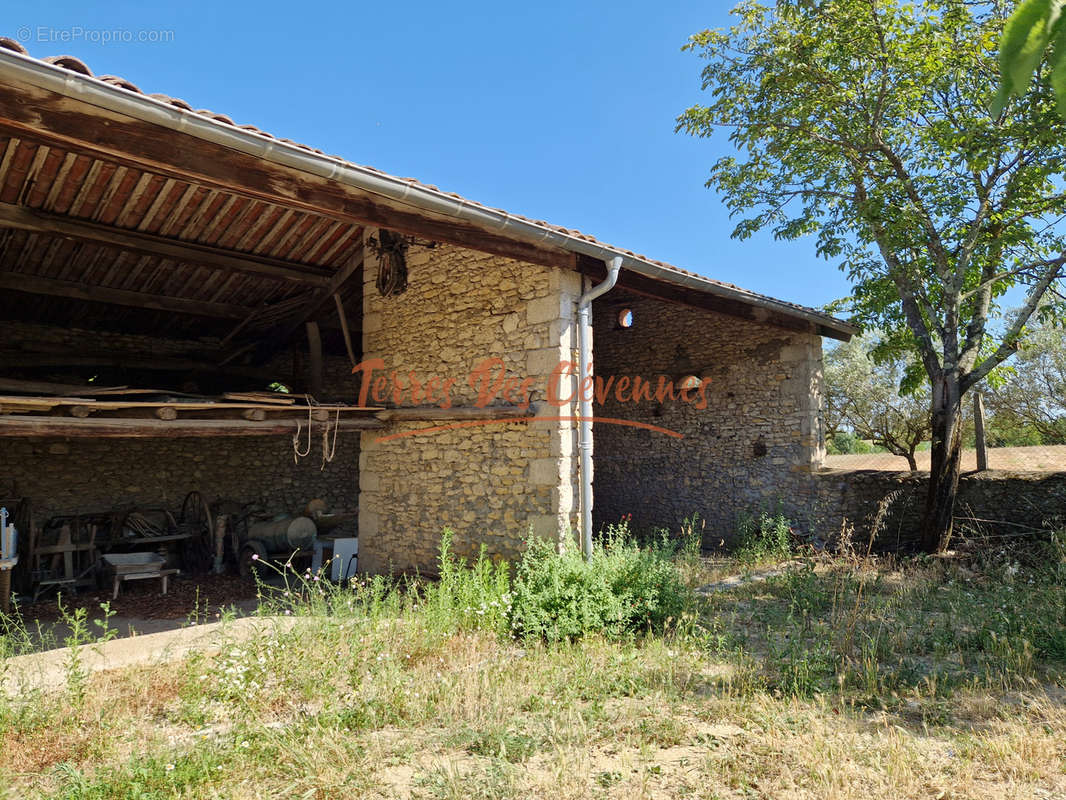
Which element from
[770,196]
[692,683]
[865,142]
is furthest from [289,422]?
[865,142]

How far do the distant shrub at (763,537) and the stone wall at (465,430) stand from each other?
11.7 feet

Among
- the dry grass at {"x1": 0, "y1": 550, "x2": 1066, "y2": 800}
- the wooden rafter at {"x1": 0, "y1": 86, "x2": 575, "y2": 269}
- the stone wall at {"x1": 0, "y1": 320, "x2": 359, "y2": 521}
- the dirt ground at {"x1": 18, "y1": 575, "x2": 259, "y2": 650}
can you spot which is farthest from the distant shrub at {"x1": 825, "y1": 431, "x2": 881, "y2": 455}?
the dirt ground at {"x1": 18, "y1": 575, "x2": 259, "y2": 650}

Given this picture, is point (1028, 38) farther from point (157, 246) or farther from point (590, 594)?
point (157, 246)

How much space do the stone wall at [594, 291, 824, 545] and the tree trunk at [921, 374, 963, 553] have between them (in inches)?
59.3

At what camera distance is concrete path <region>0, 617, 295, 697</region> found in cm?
390

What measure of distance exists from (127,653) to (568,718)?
3525mm

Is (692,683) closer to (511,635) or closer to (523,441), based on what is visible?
(511,635)

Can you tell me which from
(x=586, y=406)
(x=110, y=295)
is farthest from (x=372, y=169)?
(x=110, y=295)

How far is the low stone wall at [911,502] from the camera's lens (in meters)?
7.14

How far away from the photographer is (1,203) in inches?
218

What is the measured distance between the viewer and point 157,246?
6.47 meters

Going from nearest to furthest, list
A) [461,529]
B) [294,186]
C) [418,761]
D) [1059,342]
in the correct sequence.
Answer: [418,761] → [294,186] → [461,529] → [1059,342]

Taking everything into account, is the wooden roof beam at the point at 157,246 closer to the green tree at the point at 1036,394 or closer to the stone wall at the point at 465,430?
the stone wall at the point at 465,430

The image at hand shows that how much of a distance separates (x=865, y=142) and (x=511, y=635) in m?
7.23
